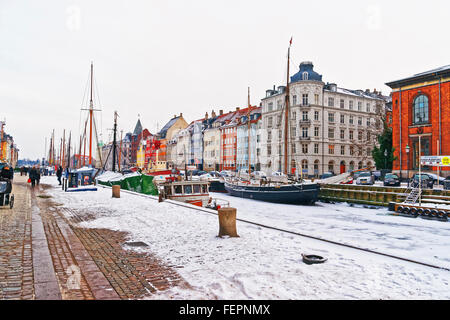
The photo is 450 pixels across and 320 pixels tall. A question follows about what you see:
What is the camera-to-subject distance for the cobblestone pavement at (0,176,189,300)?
5.05 m

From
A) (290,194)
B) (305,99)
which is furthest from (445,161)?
(305,99)

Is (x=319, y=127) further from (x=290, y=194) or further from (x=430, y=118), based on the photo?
(x=290, y=194)

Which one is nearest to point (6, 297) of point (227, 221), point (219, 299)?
point (219, 299)

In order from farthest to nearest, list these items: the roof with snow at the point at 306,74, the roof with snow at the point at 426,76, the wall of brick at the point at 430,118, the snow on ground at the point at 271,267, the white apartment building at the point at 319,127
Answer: the roof with snow at the point at 306,74 < the white apartment building at the point at 319,127 < the wall of brick at the point at 430,118 < the roof with snow at the point at 426,76 < the snow on ground at the point at 271,267

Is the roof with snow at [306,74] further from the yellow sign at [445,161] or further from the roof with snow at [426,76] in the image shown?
the yellow sign at [445,161]

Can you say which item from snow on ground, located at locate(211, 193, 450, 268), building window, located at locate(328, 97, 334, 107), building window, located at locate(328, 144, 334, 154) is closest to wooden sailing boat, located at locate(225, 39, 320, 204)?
snow on ground, located at locate(211, 193, 450, 268)

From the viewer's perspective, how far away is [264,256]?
7316mm

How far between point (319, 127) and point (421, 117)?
2362 centimetres

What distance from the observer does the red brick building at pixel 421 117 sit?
37.6m

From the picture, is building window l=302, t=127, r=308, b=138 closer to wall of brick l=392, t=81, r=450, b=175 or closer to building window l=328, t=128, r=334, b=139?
building window l=328, t=128, r=334, b=139

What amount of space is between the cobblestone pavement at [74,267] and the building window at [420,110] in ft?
136

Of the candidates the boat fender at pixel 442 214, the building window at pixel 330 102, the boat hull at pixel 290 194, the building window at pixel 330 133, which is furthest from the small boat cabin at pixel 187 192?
the building window at pixel 330 102

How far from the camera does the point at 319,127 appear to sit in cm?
6306
